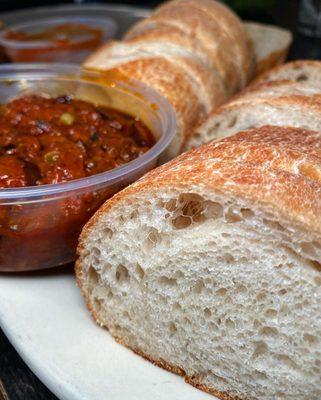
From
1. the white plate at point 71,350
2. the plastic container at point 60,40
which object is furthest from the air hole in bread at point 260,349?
the plastic container at point 60,40

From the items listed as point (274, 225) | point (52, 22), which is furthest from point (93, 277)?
point (52, 22)

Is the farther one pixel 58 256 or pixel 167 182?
pixel 58 256

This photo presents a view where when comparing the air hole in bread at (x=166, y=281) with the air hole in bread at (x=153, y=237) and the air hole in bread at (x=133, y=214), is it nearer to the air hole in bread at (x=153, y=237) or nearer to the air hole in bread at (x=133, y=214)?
the air hole in bread at (x=153, y=237)

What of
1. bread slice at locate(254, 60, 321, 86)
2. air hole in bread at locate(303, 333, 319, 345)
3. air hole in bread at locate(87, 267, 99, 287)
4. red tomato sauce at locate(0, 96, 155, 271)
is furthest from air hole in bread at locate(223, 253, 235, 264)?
bread slice at locate(254, 60, 321, 86)

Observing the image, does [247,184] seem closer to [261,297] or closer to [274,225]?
[274,225]

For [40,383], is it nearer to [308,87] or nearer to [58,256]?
[58,256]

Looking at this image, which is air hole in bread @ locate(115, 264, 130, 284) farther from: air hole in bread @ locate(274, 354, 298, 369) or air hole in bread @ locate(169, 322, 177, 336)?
air hole in bread @ locate(274, 354, 298, 369)

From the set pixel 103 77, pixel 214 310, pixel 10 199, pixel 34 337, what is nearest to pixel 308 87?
pixel 103 77
